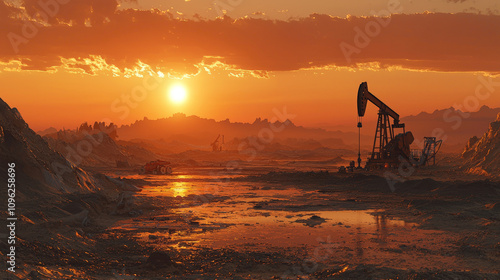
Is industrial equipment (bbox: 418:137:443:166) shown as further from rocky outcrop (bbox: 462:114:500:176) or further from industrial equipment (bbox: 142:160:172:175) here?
industrial equipment (bbox: 142:160:172:175)


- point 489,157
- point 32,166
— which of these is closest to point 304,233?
point 32,166

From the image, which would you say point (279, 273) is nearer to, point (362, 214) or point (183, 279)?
point (183, 279)

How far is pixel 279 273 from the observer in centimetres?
1148

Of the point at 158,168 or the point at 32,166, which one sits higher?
the point at 32,166

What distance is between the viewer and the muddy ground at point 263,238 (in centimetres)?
1145

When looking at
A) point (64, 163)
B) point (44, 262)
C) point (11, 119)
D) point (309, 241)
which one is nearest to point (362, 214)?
point (309, 241)

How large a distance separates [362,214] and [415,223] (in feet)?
10.2

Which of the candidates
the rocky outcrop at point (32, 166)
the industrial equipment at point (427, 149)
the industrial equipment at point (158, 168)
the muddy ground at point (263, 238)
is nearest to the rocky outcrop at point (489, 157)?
the industrial equipment at point (427, 149)

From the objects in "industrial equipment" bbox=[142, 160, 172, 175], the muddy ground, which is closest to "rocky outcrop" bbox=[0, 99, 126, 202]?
the muddy ground

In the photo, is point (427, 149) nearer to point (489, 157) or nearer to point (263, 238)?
point (489, 157)

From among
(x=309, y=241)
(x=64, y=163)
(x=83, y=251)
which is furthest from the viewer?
(x=64, y=163)

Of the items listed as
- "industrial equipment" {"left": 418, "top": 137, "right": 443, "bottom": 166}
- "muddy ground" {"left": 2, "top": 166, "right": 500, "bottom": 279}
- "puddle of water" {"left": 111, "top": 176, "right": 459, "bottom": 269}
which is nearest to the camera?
"muddy ground" {"left": 2, "top": 166, "right": 500, "bottom": 279}

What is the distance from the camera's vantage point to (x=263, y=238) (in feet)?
51.9

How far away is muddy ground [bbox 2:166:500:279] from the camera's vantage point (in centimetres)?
1145
